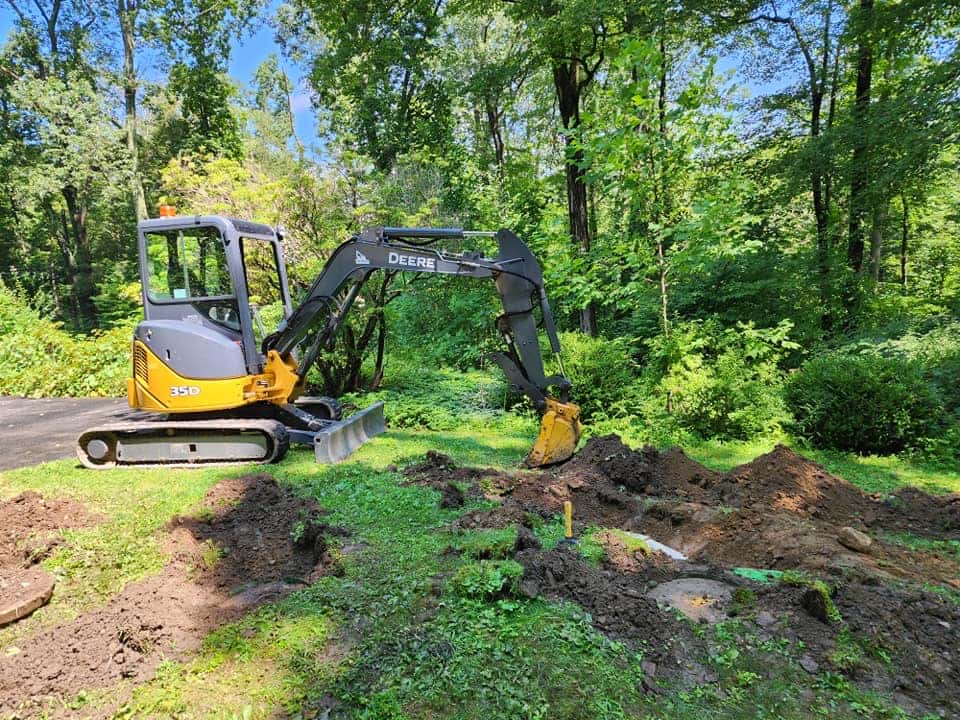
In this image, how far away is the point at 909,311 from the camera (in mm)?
11328

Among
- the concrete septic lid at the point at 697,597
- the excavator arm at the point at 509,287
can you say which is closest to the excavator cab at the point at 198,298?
the excavator arm at the point at 509,287

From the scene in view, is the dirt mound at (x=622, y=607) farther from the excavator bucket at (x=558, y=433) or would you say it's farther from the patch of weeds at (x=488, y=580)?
the excavator bucket at (x=558, y=433)

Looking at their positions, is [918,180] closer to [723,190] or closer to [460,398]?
[723,190]

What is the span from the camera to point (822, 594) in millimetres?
3066

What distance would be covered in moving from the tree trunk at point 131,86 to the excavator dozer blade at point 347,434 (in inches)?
616

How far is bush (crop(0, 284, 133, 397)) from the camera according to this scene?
12.5m

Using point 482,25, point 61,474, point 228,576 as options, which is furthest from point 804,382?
point 482,25

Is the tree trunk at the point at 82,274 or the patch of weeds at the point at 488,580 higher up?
the tree trunk at the point at 82,274

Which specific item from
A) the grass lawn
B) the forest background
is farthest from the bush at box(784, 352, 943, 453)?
the grass lawn

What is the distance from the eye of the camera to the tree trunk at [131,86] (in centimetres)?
1873

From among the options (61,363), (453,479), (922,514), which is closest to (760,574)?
(922,514)

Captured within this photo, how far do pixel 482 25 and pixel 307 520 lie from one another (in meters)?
21.3

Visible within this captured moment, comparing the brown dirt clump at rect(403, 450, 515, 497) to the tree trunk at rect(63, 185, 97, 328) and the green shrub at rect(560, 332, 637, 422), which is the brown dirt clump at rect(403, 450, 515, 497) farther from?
the tree trunk at rect(63, 185, 97, 328)

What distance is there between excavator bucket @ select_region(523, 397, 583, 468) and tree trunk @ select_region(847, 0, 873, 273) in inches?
315
